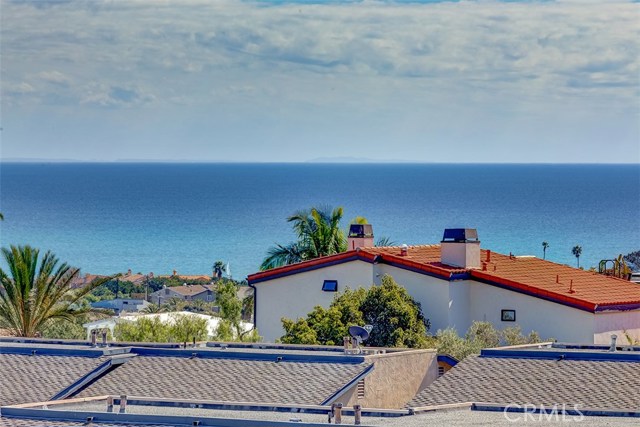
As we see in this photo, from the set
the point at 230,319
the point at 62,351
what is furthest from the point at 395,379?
the point at 230,319

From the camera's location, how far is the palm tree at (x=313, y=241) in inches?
1786

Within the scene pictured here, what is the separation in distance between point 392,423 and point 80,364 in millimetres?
7571

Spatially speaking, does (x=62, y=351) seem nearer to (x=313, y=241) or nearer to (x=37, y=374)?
(x=37, y=374)

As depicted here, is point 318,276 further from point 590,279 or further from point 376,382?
point 376,382

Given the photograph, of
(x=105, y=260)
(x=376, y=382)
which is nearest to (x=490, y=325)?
(x=376, y=382)

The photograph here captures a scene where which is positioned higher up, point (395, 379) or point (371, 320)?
point (371, 320)

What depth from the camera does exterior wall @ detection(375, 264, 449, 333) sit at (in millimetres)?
34844

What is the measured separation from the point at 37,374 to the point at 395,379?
6.22 metres

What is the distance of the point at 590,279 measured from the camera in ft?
122

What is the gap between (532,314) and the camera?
3438 centimetres

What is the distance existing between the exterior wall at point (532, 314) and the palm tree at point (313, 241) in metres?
10.6

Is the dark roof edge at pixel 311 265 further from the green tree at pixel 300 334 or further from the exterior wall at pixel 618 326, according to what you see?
the exterior wall at pixel 618 326

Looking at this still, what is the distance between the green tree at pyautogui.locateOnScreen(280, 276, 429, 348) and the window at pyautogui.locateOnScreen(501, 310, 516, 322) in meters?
2.24

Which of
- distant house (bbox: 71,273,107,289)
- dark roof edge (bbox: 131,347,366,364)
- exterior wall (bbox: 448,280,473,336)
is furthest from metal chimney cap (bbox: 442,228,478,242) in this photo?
distant house (bbox: 71,273,107,289)
